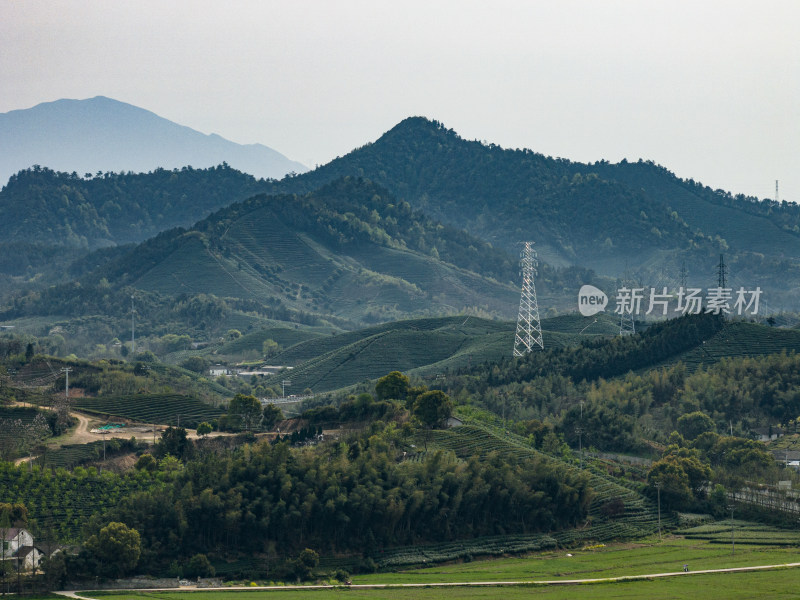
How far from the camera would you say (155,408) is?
98.6 m

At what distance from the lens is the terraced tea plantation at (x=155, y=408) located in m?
95.4

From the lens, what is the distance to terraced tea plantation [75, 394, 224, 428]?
95375 millimetres

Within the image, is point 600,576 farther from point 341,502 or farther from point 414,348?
point 414,348

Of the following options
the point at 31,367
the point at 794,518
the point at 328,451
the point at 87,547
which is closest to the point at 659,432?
the point at 794,518

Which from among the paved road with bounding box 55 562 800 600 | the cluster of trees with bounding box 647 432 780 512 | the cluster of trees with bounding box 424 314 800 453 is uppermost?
the cluster of trees with bounding box 424 314 800 453

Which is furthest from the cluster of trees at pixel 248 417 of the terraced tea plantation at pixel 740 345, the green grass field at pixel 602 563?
the terraced tea plantation at pixel 740 345

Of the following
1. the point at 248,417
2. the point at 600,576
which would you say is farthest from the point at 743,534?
the point at 248,417

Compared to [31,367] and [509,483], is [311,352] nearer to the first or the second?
[31,367]

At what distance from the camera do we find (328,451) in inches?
2972

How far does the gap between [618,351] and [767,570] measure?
56.4 m

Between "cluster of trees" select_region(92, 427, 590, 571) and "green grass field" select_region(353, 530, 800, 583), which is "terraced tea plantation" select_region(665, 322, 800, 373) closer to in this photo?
"cluster of trees" select_region(92, 427, 590, 571)

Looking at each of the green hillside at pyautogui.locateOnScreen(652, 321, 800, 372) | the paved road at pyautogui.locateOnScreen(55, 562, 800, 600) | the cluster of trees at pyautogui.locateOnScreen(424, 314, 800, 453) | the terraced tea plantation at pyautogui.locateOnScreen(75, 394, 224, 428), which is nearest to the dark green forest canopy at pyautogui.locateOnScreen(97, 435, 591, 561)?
the paved road at pyautogui.locateOnScreen(55, 562, 800, 600)

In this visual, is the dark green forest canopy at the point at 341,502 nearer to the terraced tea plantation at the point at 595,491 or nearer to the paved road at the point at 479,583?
the terraced tea plantation at the point at 595,491

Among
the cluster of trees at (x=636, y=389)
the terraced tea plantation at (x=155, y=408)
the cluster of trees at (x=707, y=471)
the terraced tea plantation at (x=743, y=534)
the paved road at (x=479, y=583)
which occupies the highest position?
the cluster of trees at (x=636, y=389)
